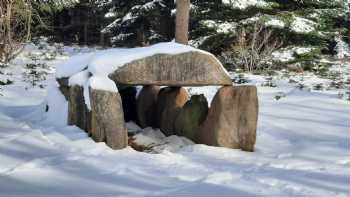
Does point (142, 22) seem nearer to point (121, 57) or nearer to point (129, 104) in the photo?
point (129, 104)

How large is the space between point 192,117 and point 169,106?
2.38ft

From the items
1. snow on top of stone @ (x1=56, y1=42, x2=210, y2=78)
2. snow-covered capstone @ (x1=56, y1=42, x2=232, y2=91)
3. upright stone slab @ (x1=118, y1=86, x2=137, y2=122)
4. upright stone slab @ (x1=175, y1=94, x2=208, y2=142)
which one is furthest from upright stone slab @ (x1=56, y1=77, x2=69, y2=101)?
upright stone slab @ (x1=175, y1=94, x2=208, y2=142)

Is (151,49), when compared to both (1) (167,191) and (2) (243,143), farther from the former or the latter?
(1) (167,191)

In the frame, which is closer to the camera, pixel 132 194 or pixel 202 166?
pixel 132 194

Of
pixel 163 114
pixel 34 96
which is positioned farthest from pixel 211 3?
pixel 163 114

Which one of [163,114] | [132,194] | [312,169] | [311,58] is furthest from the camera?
[311,58]

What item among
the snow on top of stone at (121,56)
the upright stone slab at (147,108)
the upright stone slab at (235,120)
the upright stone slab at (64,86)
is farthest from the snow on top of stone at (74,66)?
the upright stone slab at (235,120)

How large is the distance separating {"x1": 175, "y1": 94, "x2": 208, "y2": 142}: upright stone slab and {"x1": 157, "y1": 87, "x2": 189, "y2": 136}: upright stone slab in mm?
259

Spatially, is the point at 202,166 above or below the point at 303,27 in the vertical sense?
below

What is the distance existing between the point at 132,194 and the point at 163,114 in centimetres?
347

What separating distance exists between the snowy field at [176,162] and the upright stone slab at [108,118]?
17 cm

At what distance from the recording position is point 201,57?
24.0 feet

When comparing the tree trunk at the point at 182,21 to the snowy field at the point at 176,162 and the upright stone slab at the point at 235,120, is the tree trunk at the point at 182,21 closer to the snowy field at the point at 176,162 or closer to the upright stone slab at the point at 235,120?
the snowy field at the point at 176,162

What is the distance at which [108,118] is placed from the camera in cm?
695
